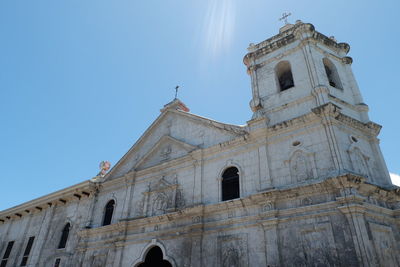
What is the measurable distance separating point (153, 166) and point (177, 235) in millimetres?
4768

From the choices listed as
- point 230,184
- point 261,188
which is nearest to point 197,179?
point 230,184

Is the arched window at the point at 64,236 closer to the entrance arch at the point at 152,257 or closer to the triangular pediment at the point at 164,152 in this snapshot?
the triangular pediment at the point at 164,152

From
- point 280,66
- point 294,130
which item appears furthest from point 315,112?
point 280,66

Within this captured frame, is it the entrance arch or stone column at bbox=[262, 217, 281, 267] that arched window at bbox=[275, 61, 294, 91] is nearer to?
stone column at bbox=[262, 217, 281, 267]

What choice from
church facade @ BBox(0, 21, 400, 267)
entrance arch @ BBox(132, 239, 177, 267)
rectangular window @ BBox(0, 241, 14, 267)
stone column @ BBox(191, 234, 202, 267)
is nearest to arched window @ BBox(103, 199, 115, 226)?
church facade @ BBox(0, 21, 400, 267)

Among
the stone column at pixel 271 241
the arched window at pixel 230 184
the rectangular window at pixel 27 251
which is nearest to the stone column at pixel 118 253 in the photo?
the arched window at pixel 230 184

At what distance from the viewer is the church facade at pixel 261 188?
11.0 meters

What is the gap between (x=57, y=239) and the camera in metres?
20.1

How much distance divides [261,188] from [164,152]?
7.13 metres

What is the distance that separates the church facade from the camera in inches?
433

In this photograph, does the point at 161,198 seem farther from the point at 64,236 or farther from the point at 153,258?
the point at 64,236

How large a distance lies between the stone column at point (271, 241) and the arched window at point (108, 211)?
10477 mm

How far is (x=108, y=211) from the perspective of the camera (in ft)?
61.9

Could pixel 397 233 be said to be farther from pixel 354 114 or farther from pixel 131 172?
pixel 131 172
